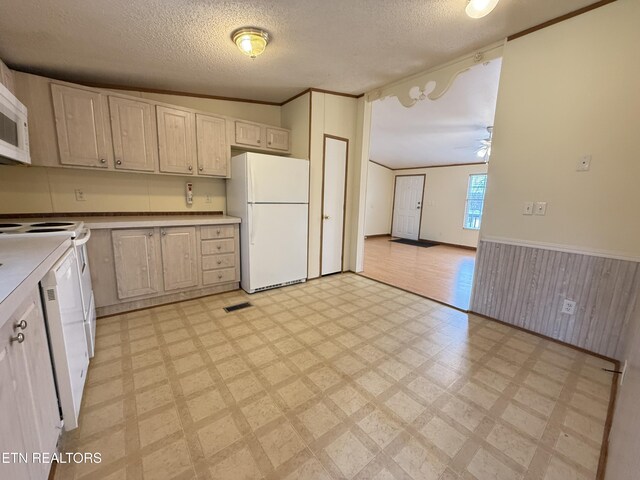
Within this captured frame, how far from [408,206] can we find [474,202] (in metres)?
1.78

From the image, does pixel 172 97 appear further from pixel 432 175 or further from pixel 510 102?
pixel 432 175

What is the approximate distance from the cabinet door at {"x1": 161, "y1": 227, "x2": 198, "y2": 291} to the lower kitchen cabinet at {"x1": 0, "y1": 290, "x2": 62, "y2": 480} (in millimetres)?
1735

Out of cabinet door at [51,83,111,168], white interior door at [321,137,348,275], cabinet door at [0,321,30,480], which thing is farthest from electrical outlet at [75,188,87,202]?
white interior door at [321,137,348,275]

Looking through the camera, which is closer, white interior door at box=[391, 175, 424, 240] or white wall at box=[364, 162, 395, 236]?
white interior door at box=[391, 175, 424, 240]

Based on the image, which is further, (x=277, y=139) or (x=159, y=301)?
(x=277, y=139)

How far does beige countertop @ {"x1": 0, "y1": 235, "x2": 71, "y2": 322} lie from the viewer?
2.60ft

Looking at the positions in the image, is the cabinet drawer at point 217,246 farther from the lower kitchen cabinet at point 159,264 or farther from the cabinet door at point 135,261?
the cabinet door at point 135,261

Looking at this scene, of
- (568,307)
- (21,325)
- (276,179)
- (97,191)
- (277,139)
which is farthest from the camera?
(277,139)

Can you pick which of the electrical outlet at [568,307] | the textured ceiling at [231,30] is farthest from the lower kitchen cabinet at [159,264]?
the electrical outlet at [568,307]

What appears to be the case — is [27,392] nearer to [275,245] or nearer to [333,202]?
[275,245]

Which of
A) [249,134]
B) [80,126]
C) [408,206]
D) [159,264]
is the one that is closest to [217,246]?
[159,264]

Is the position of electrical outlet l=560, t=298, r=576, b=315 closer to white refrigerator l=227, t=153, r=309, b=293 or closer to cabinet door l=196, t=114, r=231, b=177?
white refrigerator l=227, t=153, r=309, b=293

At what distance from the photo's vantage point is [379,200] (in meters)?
8.02

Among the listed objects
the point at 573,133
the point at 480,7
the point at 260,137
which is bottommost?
the point at 573,133
